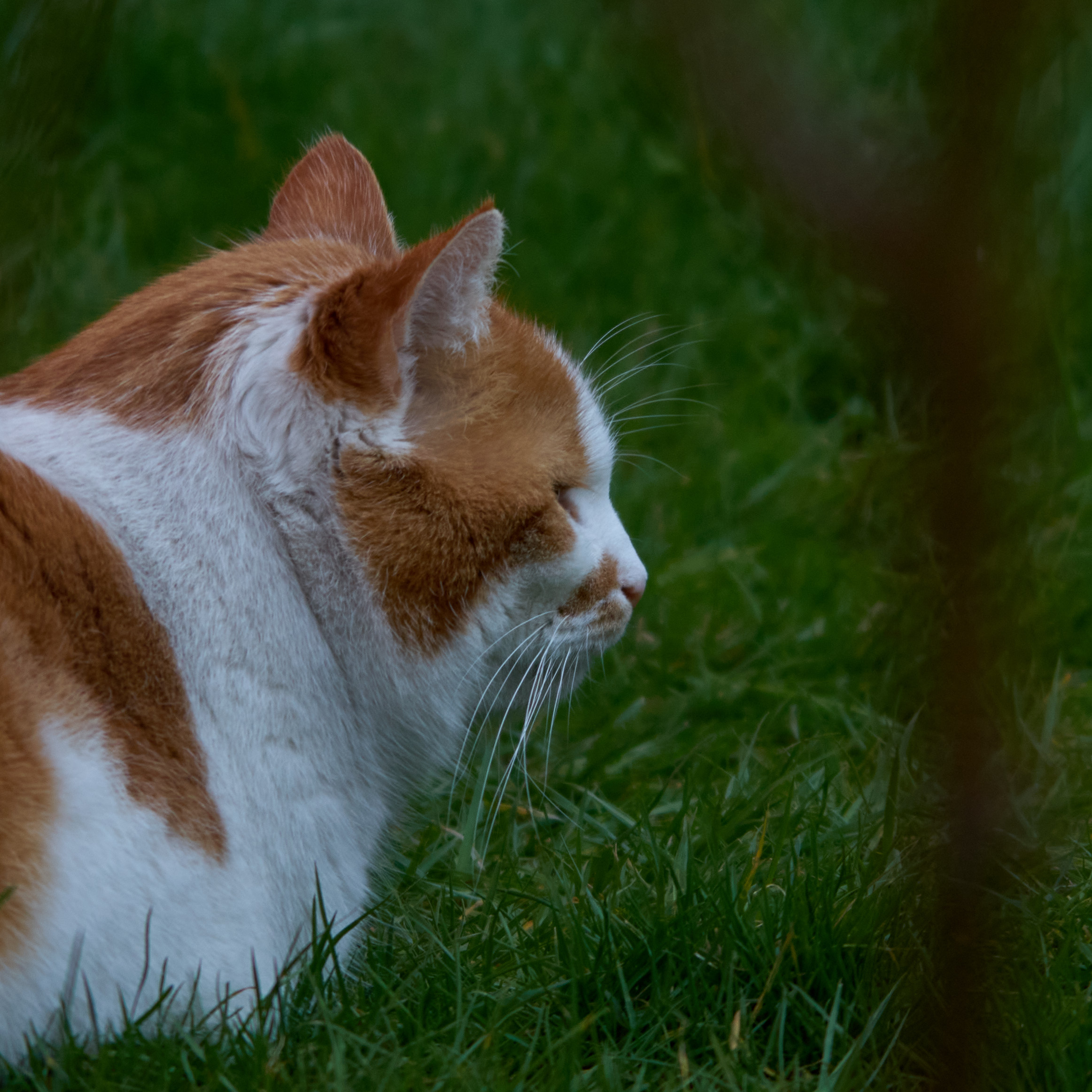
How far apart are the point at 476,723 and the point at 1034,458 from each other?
1101mm

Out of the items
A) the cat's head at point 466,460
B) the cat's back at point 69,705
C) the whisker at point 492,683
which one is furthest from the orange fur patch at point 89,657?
the whisker at point 492,683

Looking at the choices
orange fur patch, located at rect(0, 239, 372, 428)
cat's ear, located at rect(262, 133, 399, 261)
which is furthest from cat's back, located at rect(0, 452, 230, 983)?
cat's ear, located at rect(262, 133, 399, 261)

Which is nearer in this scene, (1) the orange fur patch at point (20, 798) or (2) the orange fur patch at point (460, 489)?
(1) the orange fur patch at point (20, 798)

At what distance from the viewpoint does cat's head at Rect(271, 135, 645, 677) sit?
1.83 meters

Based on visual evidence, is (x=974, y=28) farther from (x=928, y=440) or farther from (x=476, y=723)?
(x=476, y=723)

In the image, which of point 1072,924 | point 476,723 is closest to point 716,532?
point 476,723

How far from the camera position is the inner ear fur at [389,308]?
1786 millimetres

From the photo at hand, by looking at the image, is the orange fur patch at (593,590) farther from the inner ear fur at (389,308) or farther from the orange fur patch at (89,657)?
the orange fur patch at (89,657)

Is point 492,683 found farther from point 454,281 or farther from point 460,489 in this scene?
point 454,281

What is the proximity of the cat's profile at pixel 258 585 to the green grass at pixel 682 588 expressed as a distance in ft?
0.50

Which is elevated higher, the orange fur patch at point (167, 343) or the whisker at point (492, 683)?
the orange fur patch at point (167, 343)

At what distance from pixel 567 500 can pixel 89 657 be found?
0.73 metres

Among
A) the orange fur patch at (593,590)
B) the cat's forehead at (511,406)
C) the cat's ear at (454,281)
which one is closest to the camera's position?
the cat's ear at (454,281)

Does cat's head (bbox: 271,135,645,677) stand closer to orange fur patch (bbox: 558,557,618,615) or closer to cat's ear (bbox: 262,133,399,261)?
orange fur patch (bbox: 558,557,618,615)
